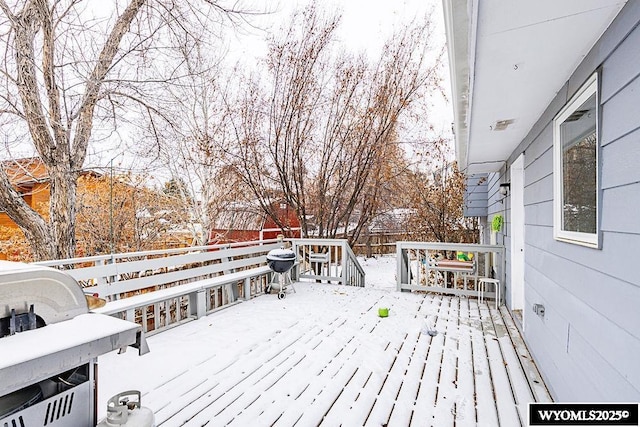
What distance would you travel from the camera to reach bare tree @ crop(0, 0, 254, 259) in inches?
188

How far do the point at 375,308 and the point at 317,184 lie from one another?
14.2 feet

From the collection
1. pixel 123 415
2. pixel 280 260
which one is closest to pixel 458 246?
pixel 280 260

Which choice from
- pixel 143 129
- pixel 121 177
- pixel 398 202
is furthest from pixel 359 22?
pixel 121 177

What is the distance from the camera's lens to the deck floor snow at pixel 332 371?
2322 mm

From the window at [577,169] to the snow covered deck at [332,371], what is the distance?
1.28 meters

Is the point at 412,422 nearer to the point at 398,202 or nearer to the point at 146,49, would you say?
the point at 146,49

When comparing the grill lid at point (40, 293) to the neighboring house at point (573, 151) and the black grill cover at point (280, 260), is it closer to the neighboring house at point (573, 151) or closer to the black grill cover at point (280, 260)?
the neighboring house at point (573, 151)

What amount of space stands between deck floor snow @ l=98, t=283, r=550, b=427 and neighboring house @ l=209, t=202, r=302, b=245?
16.3 ft

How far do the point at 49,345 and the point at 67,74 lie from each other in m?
5.63

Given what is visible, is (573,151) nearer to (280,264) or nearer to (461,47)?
(461,47)

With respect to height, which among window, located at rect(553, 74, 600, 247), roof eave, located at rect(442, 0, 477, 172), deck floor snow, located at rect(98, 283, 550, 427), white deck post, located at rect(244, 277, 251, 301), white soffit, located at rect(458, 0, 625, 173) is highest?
white soffit, located at rect(458, 0, 625, 173)

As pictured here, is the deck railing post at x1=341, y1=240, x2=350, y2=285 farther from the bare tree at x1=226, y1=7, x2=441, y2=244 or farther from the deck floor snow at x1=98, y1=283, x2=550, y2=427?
the bare tree at x1=226, y1=7, x2=441, y2=244

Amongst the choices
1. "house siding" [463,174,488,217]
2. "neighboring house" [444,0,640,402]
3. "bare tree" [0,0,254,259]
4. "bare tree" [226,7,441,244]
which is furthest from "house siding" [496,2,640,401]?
"bare tree" [226,7,441,244]

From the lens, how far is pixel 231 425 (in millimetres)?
2180
